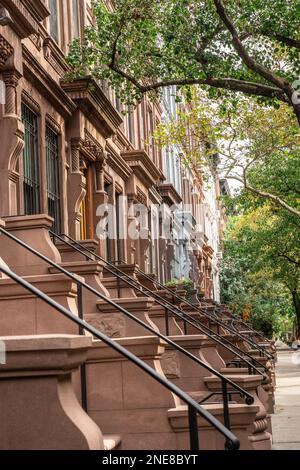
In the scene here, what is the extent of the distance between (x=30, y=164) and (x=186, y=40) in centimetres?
470

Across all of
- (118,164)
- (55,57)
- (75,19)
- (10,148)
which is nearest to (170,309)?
(10,148)

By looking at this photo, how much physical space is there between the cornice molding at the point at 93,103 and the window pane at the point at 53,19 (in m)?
1.17

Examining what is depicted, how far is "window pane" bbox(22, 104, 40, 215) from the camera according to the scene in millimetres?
12906

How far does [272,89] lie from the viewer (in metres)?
14.5

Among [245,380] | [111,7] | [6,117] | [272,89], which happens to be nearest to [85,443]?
[245,380]

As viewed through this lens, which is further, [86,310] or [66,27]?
[66,27]

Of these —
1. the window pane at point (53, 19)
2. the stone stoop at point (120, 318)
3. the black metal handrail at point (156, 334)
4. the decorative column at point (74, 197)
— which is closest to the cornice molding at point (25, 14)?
the window pane at point (53, 19)

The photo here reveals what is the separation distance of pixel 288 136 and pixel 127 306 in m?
17.3

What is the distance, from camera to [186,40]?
1580 cm

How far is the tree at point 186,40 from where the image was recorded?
597 inches

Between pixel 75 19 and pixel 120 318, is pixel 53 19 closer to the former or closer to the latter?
pixel 75 19

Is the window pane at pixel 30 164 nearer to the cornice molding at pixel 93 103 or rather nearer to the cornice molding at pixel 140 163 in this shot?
the cornice molding at pixel 93 103

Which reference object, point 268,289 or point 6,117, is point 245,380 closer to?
point 6,117

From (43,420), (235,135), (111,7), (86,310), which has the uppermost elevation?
(111,7)
